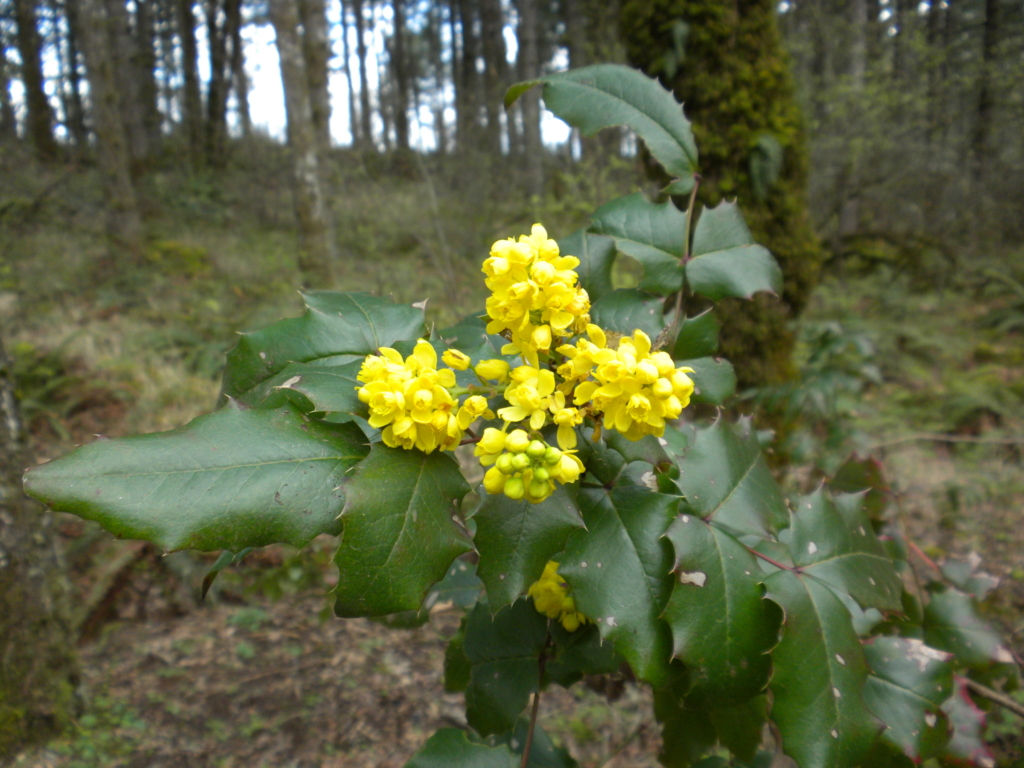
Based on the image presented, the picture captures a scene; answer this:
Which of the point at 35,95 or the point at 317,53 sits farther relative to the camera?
the point at 35,95

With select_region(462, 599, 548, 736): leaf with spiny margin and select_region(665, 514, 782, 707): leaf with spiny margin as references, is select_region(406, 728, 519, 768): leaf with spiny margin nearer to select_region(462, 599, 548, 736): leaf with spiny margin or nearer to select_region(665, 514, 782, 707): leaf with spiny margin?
select_region(462, 599, 548, 736): leaf with spiny margin

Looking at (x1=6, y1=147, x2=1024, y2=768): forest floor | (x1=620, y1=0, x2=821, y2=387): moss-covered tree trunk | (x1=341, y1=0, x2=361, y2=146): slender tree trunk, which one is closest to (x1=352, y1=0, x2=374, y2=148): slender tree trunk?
(x1=341, y1=0, x2=361, y2=146): slender tree trunk

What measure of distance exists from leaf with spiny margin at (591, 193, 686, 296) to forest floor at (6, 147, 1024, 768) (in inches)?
18.3

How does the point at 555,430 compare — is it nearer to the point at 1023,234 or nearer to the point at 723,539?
the point at 723,539

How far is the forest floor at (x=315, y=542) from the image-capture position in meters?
2.37

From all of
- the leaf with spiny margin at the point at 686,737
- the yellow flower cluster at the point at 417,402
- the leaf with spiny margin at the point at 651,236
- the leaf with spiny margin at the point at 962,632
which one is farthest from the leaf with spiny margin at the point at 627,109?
the leaf with spiny margin at the point at 962,632

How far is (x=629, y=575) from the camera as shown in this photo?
2.81 ft

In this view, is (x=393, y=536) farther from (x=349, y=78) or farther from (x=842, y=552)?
(x=349, y=78)

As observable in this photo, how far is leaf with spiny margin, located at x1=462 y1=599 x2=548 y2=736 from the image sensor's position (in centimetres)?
108

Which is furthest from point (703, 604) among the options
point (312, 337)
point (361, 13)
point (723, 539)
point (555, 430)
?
point (361, 13)

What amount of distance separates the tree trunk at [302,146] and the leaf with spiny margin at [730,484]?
6.10 meters

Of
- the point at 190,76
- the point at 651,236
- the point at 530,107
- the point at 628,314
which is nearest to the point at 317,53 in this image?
the point at 530,107

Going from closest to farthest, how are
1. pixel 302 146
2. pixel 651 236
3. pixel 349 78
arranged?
pixel 651 236 < pixel 302 146 < pixel 349 78

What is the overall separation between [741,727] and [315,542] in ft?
9.33
